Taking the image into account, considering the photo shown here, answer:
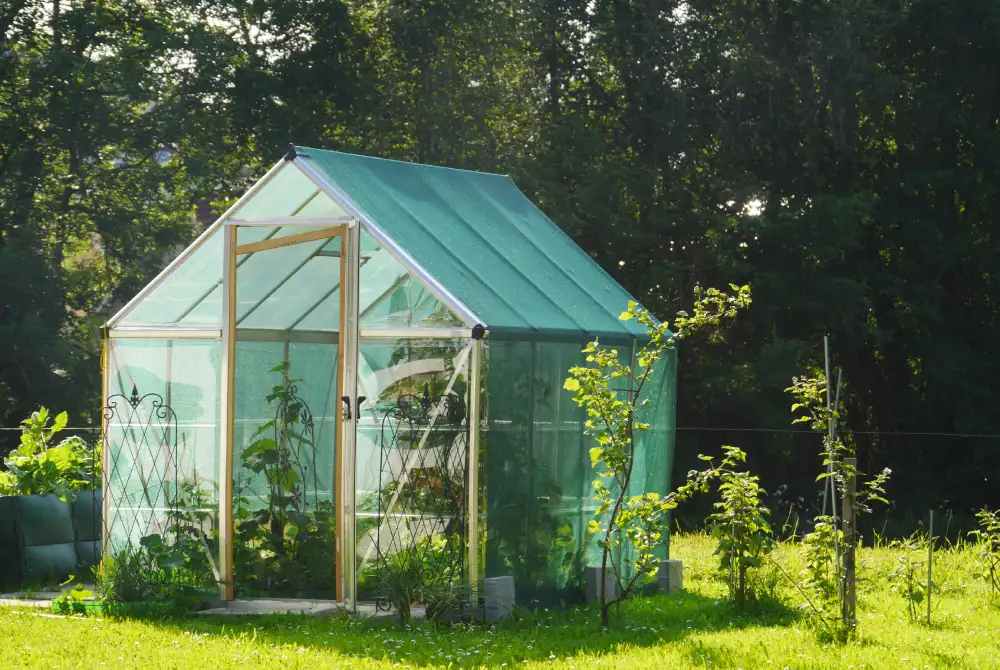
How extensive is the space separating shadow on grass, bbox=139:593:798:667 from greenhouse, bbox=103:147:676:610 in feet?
1.15

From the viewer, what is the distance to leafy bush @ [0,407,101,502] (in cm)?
943

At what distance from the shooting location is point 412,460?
304 inches

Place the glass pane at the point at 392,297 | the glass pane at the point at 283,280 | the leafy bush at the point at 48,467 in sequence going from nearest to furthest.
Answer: the glass pane at the point at 392,297 → the glass pane at the point at 283,280 → the leafy bush at the point at 48,467

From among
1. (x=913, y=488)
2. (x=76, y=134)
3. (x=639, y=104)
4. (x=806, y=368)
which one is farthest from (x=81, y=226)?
(x=913, y=488)

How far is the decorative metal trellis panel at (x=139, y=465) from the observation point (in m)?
8.43

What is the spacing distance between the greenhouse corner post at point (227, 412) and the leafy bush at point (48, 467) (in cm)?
166

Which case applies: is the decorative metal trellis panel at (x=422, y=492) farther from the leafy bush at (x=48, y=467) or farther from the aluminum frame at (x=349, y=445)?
the leafy bush at (x=48, y=467)

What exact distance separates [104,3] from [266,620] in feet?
46.9

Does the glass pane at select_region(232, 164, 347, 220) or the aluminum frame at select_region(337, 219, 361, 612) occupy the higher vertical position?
the glass pane at select_region(232, 164, 347, 220)

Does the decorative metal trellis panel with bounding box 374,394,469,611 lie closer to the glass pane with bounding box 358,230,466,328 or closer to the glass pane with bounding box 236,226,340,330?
the glass pane with bounding box 358,230,466,328

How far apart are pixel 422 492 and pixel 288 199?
207 cm

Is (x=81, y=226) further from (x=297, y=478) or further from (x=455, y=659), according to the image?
(x=455, y=659)

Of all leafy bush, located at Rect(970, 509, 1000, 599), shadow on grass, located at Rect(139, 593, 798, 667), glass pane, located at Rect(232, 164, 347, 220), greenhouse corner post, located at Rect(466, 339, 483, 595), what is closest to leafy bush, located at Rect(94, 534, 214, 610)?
shadow on grass, located at Rect(139, 593, 798, 667)

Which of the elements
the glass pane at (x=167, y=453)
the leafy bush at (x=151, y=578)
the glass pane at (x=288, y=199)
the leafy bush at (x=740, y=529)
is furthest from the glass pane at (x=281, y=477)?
the leafy bush at (x=740, y=529)
